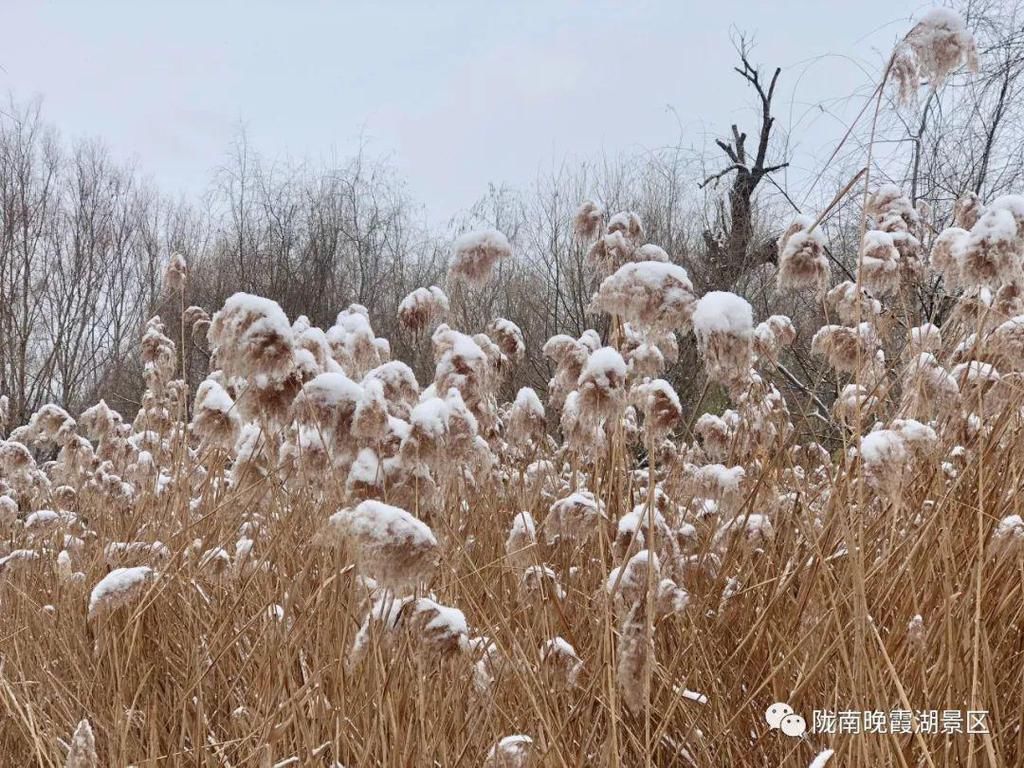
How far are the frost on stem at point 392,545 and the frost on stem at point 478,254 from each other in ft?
2.19

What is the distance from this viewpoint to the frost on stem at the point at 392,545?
94cm

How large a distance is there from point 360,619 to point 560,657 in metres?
0.45

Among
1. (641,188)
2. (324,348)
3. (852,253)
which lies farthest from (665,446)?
(641,188)

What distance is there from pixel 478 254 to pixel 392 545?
0.73 m

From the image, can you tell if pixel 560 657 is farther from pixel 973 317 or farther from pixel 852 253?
pixel 852 253

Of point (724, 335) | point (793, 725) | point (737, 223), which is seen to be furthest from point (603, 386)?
point (737, 223)

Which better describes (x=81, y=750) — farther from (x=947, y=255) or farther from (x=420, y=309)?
(x=947, y=255)

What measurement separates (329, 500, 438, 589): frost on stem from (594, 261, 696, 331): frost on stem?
1.49ft

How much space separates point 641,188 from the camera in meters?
10.8

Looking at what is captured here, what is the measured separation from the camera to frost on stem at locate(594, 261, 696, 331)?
1141 mm

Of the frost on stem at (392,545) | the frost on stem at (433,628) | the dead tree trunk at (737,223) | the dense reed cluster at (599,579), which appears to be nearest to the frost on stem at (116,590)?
the dense reed cluster at (599,579)

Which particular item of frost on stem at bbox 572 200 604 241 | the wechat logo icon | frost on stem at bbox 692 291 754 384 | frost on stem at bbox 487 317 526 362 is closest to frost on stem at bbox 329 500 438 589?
frost on stem at bbox 692 291 754 384

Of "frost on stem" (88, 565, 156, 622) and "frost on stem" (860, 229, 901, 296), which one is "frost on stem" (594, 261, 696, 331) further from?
"frost on stem" (88, 565, 156, 622)

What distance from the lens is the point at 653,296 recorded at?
1.15 m
